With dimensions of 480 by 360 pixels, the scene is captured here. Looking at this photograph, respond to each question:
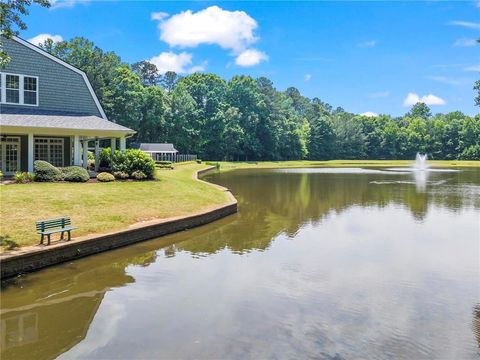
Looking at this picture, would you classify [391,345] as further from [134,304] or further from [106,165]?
[106,165]

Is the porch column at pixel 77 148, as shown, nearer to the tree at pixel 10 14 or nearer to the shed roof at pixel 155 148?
the tree at pixel 10 14

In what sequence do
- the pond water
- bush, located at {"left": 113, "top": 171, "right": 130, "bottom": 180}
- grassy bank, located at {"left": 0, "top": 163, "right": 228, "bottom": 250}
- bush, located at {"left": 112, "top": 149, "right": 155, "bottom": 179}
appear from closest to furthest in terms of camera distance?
the pond water
grassy bank, located at {"left": 0, "top": 163, "right": 228, "bottom": 250}
bush, located at {"left": 113, "top": 171, "right": 130, "bottom": 180}
bush, located at {"left": 112, "top": 149, "right": 155, "bottom": 179}

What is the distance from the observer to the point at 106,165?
27.2 m

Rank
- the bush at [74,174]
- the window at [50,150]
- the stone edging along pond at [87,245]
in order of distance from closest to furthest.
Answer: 1. the stone edging along pond at [87,245]
2. the bush at [74,174]
3. the window at [50,150]

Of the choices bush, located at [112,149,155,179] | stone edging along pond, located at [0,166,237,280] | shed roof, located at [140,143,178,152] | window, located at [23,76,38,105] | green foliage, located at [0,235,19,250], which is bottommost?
stone edging along pond, located at [0,166,237,280]

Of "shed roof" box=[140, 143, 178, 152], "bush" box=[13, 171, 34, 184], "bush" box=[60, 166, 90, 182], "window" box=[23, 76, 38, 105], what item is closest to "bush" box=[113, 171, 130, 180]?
"bush" box=[60, 166, 90, 182]

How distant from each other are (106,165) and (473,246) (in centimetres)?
2060

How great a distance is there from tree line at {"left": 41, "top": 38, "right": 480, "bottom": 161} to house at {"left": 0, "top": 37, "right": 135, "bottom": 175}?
71.0 ft

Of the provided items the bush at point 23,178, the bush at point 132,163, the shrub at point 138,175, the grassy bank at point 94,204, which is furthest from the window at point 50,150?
the grassy bank at point 94,204

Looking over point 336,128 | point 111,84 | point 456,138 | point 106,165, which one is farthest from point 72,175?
point 456,138

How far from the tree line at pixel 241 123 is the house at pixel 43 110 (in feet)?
71.0

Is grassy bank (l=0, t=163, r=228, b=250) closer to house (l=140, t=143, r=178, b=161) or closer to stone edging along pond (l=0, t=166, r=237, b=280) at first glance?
stone edging along pond (l=0, t=166, r=237, b=280)

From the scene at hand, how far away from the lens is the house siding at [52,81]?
83.0 ft

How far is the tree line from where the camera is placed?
68.9 m
